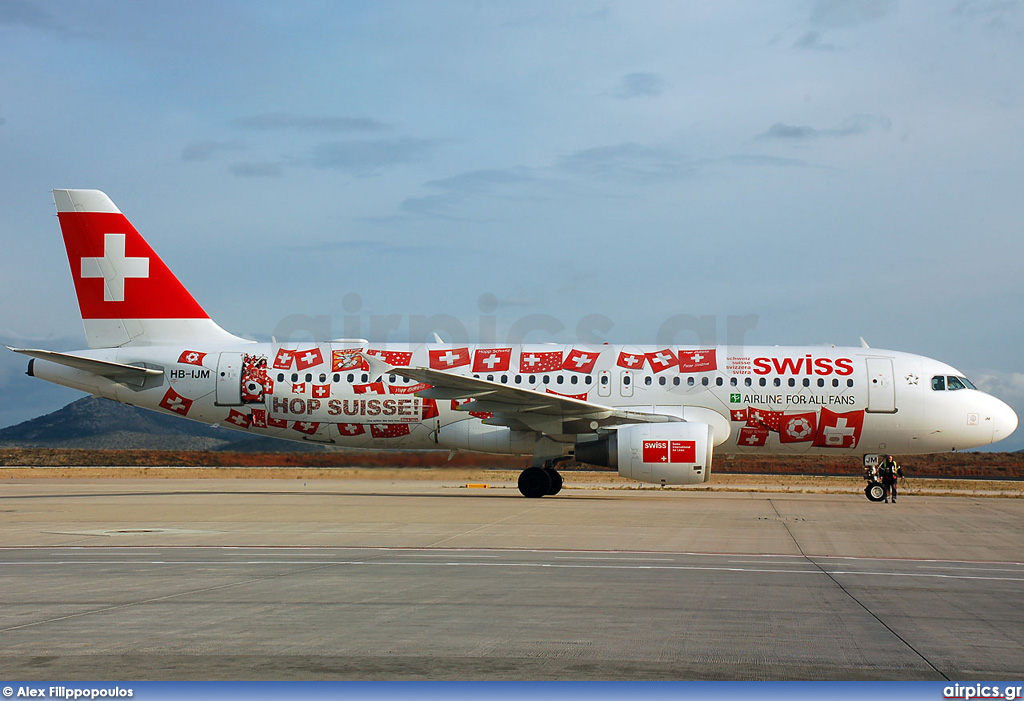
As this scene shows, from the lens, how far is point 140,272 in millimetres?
26766

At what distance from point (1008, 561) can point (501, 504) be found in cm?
1175

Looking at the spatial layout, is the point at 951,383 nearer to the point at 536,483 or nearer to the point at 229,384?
the point at 536,483

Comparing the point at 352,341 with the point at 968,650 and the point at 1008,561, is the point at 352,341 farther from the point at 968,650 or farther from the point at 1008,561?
the point at 968,650

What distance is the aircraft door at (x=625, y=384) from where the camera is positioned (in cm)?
2509

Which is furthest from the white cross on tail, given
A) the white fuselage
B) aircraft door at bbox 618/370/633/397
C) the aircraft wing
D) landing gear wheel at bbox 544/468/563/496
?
aircraft door at bbox 618/370/633/397

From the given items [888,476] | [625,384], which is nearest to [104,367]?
[625,384]

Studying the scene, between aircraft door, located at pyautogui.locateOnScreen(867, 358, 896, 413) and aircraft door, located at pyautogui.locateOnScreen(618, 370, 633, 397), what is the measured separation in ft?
20.3

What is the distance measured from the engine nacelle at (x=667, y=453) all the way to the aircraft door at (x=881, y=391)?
16.4 ft

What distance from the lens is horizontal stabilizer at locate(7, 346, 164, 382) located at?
81.0ft

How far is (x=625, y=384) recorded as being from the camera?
2517 cm

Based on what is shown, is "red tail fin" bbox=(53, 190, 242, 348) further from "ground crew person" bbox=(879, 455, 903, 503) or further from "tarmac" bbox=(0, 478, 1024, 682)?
"ground crew person" bbox=(879, 455, 903, 503)

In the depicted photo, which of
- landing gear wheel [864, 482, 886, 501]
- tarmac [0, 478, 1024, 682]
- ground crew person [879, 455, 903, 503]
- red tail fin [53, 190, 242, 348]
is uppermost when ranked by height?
red tail fin [53, 190, 242, 348]

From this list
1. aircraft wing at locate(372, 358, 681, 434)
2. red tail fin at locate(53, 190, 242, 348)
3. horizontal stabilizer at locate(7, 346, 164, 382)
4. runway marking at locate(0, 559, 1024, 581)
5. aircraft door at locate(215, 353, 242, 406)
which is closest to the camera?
runway marking at locate(0, 559, 1024, 581)

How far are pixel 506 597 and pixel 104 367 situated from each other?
19699mm
